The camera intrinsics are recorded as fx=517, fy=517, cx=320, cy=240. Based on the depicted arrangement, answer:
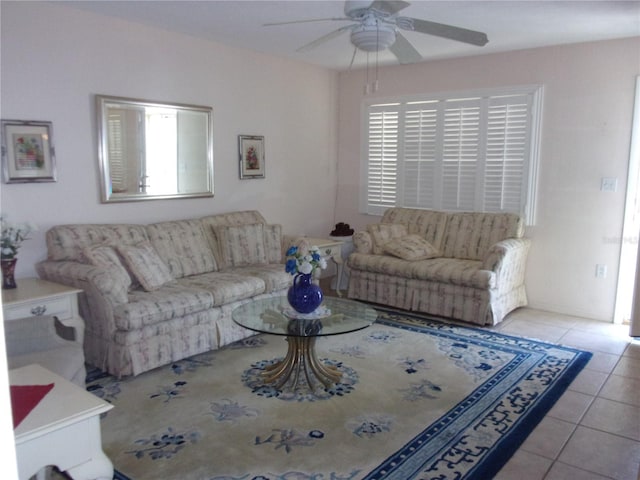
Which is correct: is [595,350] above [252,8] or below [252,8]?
below

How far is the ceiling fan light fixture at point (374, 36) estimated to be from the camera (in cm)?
278

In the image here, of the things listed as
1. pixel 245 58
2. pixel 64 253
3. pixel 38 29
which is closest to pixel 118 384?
pixel 64 253

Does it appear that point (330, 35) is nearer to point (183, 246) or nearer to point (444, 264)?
point (183, 246)

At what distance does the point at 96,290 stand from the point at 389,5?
246cm

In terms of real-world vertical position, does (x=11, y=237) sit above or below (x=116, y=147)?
below

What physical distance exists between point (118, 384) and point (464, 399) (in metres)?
2.19

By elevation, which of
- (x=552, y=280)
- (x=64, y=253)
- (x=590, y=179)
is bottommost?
(x=552, y=280)

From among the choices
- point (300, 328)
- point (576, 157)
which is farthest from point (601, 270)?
point (300, 328)

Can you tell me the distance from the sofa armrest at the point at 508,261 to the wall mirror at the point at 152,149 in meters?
2.68

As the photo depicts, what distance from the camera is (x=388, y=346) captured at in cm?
408

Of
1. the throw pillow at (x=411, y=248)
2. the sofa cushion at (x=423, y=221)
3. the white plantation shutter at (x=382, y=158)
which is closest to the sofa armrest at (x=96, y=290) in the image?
the throw pillow at (x=411, y=248)

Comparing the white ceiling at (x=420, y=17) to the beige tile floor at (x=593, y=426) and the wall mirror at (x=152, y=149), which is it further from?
the beige tile floor at (x=593, y=426)

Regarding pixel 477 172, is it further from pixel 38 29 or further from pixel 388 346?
pixel 38 29

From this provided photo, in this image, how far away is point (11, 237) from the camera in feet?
10.8
